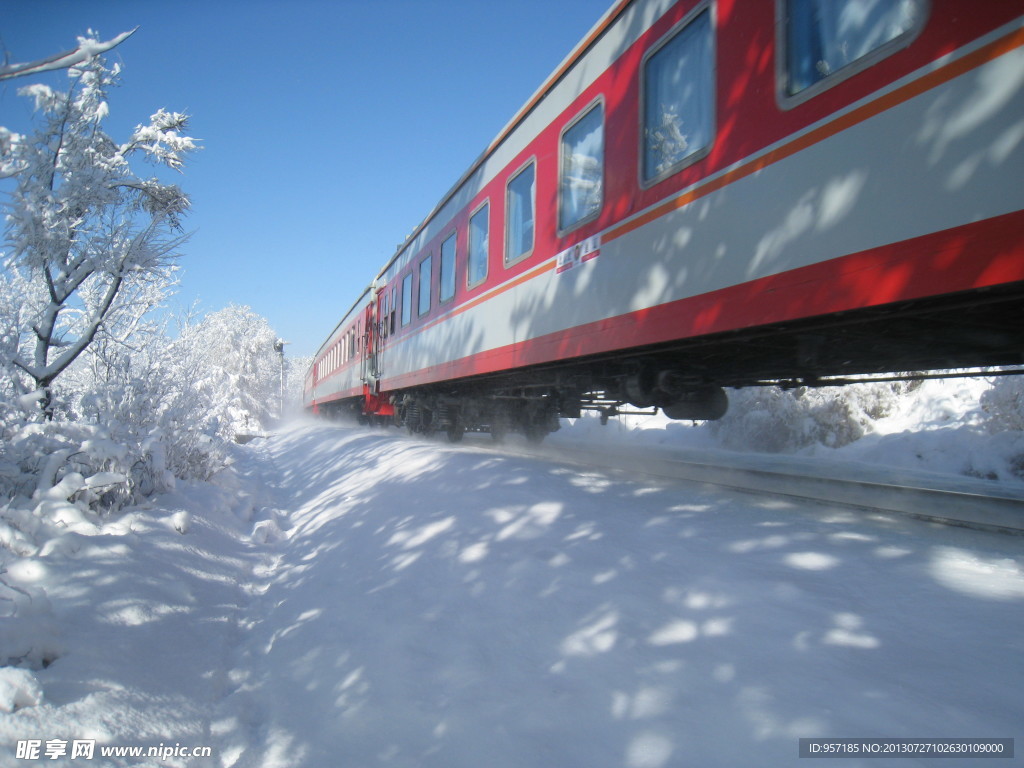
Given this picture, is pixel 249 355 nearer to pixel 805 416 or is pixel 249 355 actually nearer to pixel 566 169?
pixel 805 416

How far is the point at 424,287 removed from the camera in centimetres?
861

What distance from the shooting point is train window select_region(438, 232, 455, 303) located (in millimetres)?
7285

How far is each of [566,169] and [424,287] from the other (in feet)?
14.1

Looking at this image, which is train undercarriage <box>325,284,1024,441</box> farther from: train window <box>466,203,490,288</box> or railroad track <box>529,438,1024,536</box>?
train window <box>466,203,490,288</box>

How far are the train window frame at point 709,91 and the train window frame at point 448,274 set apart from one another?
11.9 feet

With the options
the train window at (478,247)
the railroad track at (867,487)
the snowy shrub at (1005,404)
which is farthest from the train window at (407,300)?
the snowy shrub at (1005,404)

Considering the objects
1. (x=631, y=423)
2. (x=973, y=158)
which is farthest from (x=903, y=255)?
(x=631, y=423)

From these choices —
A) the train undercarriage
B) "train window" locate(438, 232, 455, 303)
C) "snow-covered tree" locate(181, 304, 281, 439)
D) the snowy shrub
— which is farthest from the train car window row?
"snow-covered tree" locate(181, 304, 281, 439)

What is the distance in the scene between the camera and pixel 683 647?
6.58ft

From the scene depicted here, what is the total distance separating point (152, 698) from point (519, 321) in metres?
3.86

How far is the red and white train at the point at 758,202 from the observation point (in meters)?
2.07

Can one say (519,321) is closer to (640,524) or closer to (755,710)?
(640,524)

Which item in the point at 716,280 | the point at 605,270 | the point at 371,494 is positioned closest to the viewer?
the point at 716,280

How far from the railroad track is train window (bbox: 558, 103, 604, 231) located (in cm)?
232
